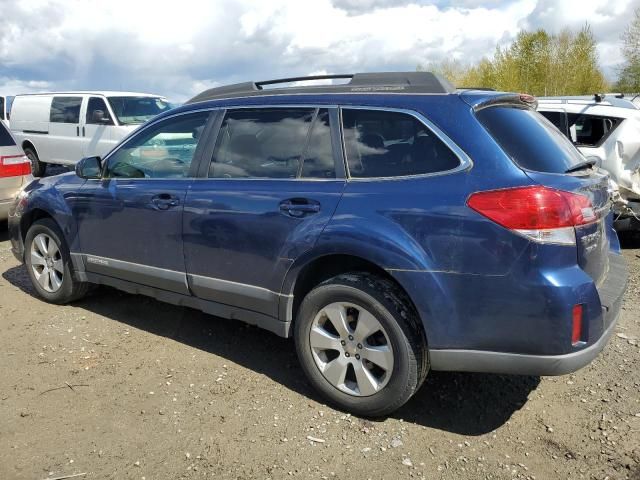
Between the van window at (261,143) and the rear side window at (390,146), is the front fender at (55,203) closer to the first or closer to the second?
the van window at (261,143)

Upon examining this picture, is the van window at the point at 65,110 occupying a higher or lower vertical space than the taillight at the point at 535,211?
higher

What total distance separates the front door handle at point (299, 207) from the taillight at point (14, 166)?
17.3 ft

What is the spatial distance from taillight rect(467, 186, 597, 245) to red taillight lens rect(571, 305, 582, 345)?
0.31m

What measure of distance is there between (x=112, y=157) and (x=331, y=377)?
2.51 m

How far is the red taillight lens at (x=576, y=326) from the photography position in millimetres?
2725

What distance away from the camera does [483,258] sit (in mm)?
2758

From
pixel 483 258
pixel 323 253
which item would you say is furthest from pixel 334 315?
pixel 483 258

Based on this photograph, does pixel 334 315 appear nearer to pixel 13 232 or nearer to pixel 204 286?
pixel 204 286

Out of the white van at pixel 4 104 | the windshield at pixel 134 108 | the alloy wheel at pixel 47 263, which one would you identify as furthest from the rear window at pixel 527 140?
the white van at pixel 4 104

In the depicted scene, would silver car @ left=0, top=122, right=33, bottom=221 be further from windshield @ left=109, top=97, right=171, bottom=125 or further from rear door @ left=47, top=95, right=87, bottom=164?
rear door @ left=47, top=95, right=87, bottom=164

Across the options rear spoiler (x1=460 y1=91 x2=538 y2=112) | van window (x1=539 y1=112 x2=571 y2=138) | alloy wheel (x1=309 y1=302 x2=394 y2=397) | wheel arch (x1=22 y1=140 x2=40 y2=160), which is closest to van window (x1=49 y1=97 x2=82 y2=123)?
wheel arch (x1=22 y1=140 x2=40 y2=160)

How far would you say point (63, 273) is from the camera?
4945 millimetres

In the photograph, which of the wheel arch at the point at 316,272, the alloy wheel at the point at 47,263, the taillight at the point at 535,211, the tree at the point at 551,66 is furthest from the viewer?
the tree at the point at 551,66

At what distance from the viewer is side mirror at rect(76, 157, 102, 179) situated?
4555 millimetres
